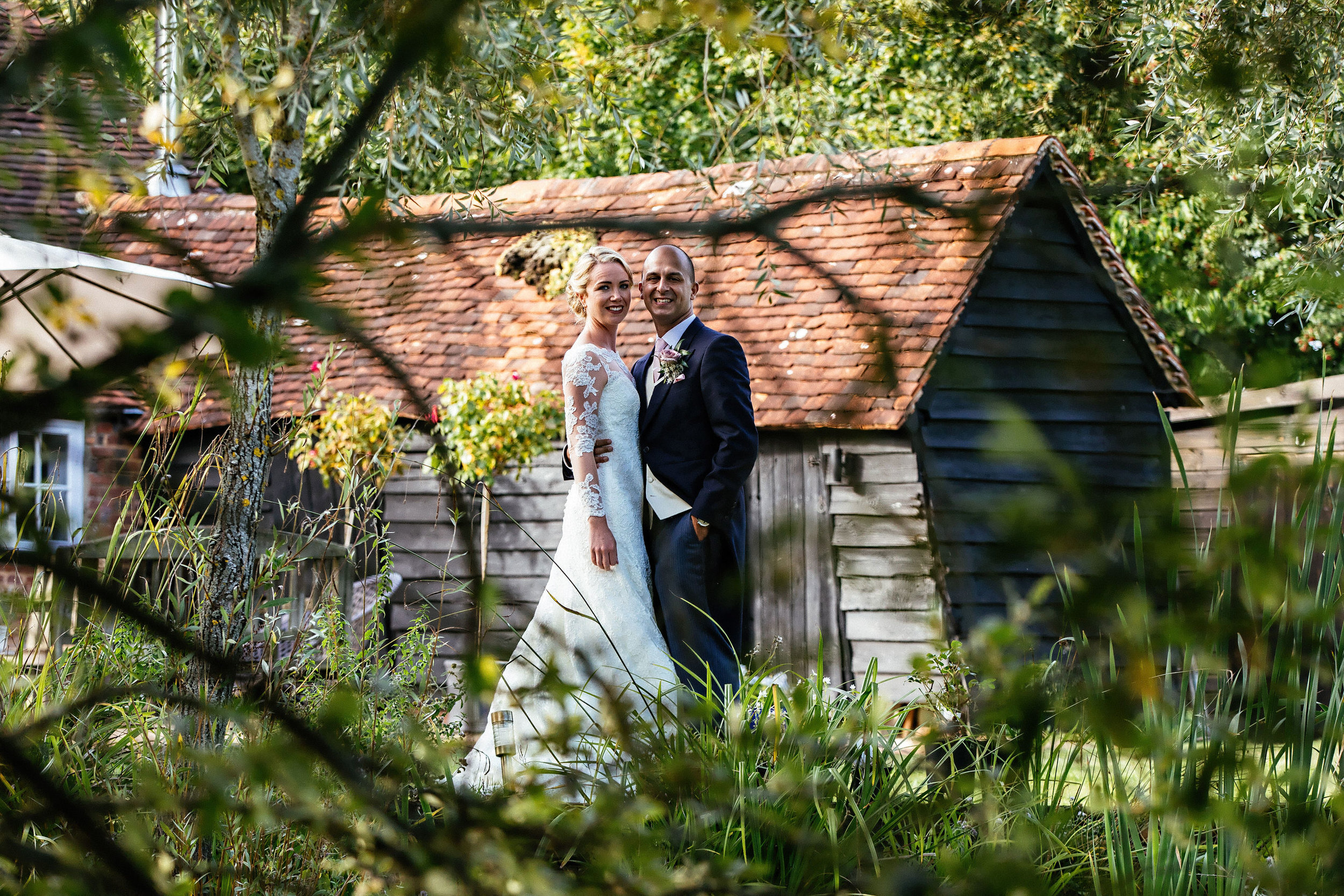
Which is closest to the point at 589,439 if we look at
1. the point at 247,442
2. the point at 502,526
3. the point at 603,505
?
the point at 603,505

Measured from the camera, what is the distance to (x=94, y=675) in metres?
2.93

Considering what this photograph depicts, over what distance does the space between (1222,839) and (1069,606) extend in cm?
172

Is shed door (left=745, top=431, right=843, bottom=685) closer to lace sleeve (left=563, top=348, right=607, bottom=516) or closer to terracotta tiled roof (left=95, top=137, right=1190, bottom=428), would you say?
terracotta tiled roof (left=95, top=137, right=1190, bottom=428)

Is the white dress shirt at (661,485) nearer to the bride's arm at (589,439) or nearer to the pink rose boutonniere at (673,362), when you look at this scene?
the pink rose boutonniere at (673,362)

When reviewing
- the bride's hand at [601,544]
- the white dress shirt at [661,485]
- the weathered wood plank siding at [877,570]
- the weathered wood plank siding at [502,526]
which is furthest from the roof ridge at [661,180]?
the bride's hand at [601,544]

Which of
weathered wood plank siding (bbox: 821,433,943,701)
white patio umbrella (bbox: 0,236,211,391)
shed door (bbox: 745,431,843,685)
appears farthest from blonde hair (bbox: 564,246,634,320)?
weathered wood plank siding (bbox: 821,433,943,701)

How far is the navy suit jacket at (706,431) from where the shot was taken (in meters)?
3.53

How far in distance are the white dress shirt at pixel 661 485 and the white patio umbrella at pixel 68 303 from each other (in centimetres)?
156

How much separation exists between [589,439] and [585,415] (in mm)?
86

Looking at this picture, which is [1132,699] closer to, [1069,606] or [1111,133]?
[1069,606]

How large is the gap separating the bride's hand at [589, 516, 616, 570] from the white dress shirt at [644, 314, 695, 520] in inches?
7.6

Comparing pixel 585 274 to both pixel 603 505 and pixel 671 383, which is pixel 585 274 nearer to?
pixel 671 383

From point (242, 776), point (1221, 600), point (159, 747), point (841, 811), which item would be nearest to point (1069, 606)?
point (1221, 600)

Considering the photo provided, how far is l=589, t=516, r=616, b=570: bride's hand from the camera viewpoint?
3844 millimetres
